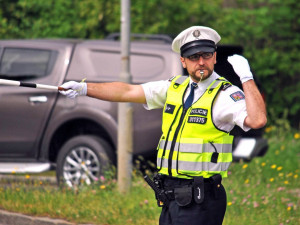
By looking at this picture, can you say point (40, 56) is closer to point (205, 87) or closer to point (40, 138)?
point (40, 138)

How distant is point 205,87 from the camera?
4.75 meters

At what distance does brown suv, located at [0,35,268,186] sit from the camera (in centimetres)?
866

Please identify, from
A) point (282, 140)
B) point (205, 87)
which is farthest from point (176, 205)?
point (282, 140)

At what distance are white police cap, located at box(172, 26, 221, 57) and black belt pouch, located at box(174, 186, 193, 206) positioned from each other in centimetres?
82

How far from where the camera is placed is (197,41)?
4.71 m

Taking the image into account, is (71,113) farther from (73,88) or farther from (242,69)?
(242,69)

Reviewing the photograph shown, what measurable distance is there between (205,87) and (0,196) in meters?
3.98

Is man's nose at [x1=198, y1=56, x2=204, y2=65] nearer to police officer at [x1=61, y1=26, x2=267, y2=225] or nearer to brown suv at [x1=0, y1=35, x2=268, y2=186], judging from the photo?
police officer at [x1=61, y1=26, x2=267, y2=225]

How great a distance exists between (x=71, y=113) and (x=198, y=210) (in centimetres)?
440

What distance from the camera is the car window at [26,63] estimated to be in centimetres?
922

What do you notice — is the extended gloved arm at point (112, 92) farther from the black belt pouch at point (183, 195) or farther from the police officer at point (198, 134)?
the black belt pouch at point (183, 195)

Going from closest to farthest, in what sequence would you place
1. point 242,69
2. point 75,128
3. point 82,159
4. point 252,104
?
point 252,104 → point 242,69 → point 82,159 → point 75,128

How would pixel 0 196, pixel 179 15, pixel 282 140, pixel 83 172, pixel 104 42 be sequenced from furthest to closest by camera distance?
pixel 179 15 < pixel 282 140 < pixel 104 42 < pixel 83 172 < pixel 0 196

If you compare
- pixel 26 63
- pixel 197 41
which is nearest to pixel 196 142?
pixel 197 41
